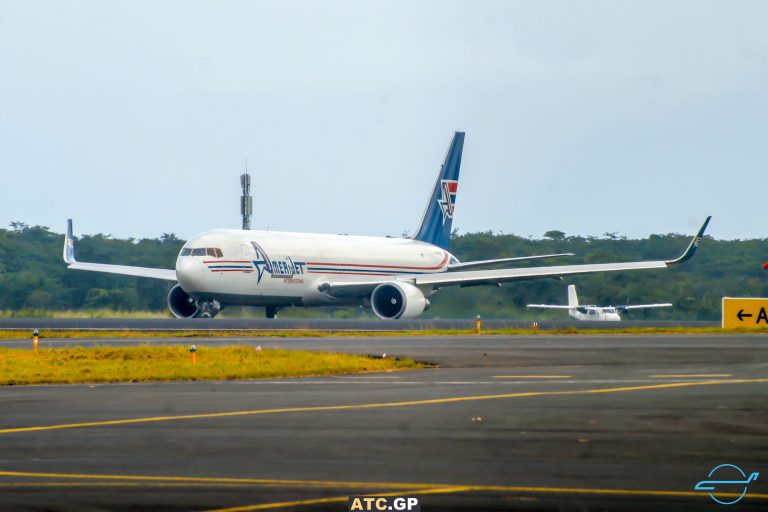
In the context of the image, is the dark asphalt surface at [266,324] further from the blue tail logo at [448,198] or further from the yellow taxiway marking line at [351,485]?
the yellow taxiway marking line at [351,485]

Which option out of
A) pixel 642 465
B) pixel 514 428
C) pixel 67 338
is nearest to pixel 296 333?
pixel 67 338

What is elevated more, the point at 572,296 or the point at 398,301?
the point at 572,296

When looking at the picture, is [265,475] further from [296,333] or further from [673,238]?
[673,238]

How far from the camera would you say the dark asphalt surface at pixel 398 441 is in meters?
9.09

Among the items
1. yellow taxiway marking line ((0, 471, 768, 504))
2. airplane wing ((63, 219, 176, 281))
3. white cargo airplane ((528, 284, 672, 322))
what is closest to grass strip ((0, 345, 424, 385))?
yellow taxiway marking line ((0, 471, 768, 504))

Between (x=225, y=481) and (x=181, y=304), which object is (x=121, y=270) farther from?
(x=225, y=481)

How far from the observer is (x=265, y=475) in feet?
32.5

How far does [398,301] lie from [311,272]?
3.89 meters

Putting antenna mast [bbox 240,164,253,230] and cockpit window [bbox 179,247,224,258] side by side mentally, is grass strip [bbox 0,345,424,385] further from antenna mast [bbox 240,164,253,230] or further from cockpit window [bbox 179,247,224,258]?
antenna mast [bbox 240,164,253,230]

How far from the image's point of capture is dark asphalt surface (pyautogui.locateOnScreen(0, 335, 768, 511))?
9086 mm

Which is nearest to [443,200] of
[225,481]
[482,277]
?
[482,277]

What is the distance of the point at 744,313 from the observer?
40.4 m

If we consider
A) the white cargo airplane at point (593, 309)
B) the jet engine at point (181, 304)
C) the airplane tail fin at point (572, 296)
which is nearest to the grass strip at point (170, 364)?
the jet engine at point (181, 304)

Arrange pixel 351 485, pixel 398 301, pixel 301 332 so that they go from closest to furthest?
pixel 351 485
pixel 301 332
pixel 398 301
